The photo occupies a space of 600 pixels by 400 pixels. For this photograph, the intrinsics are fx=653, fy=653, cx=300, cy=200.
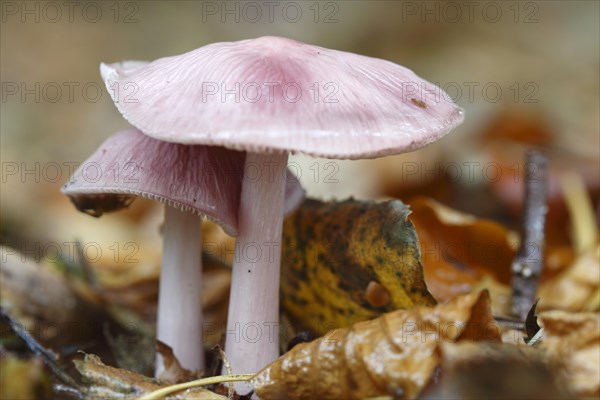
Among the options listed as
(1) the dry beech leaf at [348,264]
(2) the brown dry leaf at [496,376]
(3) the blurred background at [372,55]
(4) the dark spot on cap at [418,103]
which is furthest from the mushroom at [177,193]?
(3) the blurred background at [372,55]

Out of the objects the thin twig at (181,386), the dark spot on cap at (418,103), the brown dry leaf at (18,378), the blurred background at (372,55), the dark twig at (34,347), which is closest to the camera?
the brown dry leaf at (18,378)

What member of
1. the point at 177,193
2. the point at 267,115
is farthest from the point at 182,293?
the point at 267,115

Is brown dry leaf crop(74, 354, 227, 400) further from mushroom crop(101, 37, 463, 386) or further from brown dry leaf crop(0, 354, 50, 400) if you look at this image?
mushroom crop(101, 37, 463, 386)

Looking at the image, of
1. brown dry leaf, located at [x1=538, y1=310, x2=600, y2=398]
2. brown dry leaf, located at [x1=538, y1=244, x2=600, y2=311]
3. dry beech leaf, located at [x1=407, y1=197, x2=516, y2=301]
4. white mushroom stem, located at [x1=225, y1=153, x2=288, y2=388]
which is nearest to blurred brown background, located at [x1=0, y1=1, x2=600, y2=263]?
dry beech leaf, located at [x1=407, y1=197, x2=516, y2=301]

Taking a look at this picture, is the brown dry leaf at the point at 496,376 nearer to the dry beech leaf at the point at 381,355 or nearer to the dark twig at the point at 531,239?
the dry beech leaf at the point at 381,355

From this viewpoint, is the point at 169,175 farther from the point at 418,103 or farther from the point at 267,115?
the point at 418,103

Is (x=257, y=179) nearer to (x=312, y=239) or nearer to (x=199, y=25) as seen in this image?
(x=312, y=239)
